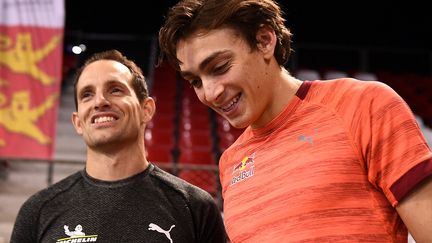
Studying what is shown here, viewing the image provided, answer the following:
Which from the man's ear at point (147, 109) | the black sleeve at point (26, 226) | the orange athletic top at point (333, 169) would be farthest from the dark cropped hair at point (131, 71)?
the orange athletic top at point (333, 169)

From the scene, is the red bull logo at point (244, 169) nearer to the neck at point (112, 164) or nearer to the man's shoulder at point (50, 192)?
the neck at point (112, 164)

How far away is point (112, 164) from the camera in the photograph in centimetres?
201

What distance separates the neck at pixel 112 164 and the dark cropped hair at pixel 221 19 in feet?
2.07

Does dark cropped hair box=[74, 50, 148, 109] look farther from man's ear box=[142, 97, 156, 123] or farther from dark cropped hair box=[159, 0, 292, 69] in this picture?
dark cropped hair box=[159, 0, 292, 69]

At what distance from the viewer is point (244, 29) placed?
141 cm

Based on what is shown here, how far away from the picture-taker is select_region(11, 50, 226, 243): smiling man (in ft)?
6.24

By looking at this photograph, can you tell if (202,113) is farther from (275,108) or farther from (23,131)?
(275,108)

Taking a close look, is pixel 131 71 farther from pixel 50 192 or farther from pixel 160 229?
pixel 160 229

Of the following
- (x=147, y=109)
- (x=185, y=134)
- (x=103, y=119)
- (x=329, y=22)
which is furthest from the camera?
(x=329, y=22)

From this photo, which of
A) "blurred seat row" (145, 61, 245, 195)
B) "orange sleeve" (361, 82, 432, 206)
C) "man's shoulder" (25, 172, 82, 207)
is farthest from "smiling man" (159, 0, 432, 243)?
"blurred seat row" (145, 61, 245, 195)

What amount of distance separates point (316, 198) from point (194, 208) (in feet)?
2.53

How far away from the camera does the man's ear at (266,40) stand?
1.44 metres

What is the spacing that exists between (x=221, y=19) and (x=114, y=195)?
88cm

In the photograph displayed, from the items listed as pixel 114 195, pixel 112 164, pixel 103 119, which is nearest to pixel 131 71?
pixel 103 119
